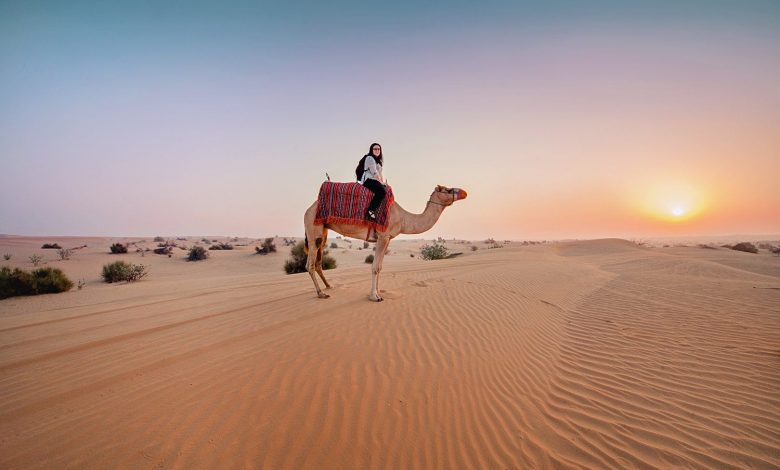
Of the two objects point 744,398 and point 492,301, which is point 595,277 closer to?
point 492,301

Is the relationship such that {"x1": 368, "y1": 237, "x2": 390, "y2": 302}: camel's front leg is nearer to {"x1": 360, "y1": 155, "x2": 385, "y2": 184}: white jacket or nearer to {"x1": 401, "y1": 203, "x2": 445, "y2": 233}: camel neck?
{"x1": 401, "y1": 203, "x2": 445, "y2": 233}: camel neck

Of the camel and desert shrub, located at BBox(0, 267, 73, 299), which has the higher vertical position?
the camel

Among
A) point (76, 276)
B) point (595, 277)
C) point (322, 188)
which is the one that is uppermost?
point (322, 188)

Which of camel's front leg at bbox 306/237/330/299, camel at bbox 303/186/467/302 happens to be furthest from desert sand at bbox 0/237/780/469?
camel at bbox 303/186/467/302

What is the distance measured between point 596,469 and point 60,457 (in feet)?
13.0

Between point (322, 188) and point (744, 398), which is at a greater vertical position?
point (322, 188)

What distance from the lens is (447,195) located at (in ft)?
22.9

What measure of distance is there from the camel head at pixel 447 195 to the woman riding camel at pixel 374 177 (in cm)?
132

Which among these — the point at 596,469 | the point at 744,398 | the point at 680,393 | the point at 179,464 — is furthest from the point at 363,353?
the point at 744,398

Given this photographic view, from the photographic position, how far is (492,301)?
694 cm

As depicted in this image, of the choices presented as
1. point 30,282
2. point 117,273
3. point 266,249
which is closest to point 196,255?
point 266,249

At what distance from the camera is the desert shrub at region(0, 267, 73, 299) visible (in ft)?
29.0

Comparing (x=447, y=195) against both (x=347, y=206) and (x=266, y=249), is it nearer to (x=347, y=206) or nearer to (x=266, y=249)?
(x=347, y=206)

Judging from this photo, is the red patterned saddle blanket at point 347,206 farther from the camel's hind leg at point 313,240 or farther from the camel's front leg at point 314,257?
the camel's front leg at point 314,257
